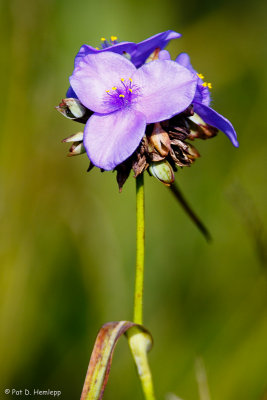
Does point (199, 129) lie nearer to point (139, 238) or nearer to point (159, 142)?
point (159, 142)

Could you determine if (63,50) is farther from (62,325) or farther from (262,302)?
(262,302)

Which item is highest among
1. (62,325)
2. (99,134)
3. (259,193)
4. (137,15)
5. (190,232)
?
(137,15)

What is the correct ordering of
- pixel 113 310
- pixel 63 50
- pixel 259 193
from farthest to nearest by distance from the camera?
pixel 63 50 → pixel 259 193 → pixel 113 310

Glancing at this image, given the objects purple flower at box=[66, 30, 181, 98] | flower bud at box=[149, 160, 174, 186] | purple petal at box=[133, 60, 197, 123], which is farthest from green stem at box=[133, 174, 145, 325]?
purple flower at box=[66, 30, 181, 98]

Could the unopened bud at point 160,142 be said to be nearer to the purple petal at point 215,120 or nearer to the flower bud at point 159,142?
the flower bud at point 159,142

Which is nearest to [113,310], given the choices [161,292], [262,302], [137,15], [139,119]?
[161,292]

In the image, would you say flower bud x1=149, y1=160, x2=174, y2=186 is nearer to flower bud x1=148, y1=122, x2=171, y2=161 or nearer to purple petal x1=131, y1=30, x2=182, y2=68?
flower bud x1=148, y1=122, x2=171, y2=161

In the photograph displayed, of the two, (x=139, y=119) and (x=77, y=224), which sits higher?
(x=139, y=119)
